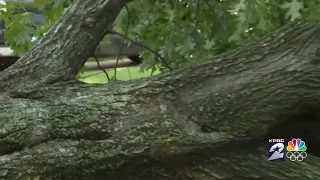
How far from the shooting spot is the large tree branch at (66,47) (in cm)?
218

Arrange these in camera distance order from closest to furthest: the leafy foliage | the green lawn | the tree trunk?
the tree trunk, the leafy foliage, the green lawn

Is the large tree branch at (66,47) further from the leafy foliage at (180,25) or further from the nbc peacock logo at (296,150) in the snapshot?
the nbc peacock logo at (296,150)

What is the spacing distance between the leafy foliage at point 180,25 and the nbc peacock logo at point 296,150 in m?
1.09

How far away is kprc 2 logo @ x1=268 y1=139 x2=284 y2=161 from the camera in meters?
1.86

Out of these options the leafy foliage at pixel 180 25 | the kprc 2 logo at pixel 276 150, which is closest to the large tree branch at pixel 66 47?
the leafy foliage at pixel 180 25

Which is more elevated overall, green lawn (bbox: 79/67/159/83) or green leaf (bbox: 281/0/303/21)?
green leaf (bbox: 281/0/303/21)

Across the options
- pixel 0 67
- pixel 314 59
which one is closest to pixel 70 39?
pixel 314 59

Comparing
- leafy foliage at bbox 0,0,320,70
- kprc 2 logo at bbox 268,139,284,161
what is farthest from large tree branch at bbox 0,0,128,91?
kprc 2 logo at bbox 268,139,284,161

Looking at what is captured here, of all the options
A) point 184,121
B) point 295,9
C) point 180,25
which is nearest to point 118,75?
point 180,25

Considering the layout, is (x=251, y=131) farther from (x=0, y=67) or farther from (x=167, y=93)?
(x=0, y=67)

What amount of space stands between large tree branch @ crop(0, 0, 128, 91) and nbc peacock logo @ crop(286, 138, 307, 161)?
1.02 m

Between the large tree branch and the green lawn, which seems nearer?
the large tree branch

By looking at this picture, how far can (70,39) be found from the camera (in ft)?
7.57

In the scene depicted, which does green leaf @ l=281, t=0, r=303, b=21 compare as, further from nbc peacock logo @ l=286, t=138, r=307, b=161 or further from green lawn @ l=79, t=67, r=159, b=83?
green lawn @ l=79, t=67, r=159, b=83
